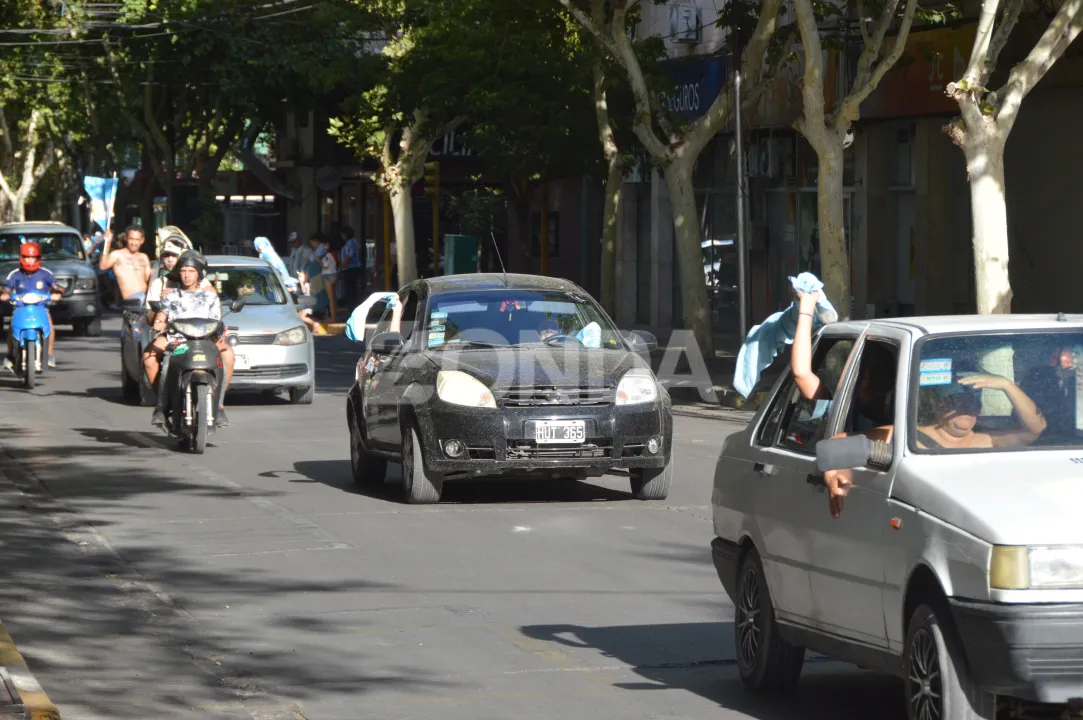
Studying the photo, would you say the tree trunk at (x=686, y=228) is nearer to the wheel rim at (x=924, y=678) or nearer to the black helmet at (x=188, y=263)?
the black helmet at (x=188, y=263)

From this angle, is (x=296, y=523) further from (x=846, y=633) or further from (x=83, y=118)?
(x=83, y=118)

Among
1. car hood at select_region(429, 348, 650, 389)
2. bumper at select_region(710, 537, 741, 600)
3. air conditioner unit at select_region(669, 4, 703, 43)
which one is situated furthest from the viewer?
air conditioner unit at select_region(669, 4, 703, 43)

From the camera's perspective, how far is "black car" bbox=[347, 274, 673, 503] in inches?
489

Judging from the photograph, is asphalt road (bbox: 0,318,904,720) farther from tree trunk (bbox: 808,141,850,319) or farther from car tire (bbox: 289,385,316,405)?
tree trunk (bbox: 808,141,850,319)

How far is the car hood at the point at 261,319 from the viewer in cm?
2067

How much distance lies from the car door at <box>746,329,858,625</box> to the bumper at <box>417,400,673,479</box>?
494cm

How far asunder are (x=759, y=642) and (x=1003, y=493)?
178 centimetres

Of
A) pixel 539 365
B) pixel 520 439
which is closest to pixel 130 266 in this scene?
pixel 539 365

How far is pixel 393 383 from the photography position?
13.3 metres

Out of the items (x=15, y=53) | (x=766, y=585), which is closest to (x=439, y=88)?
(x=15, y=53)

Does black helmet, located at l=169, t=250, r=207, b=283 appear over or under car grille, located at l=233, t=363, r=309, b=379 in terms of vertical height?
over

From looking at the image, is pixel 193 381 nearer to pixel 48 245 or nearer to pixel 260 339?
pixel 260 339

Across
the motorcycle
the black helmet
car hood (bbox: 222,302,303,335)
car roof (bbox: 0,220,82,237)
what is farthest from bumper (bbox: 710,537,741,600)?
car roof (bbox: 0,220,82,237)

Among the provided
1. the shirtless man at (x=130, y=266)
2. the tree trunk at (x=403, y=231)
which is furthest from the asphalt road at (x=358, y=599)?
the tree trunk at (x=403, y=231)
